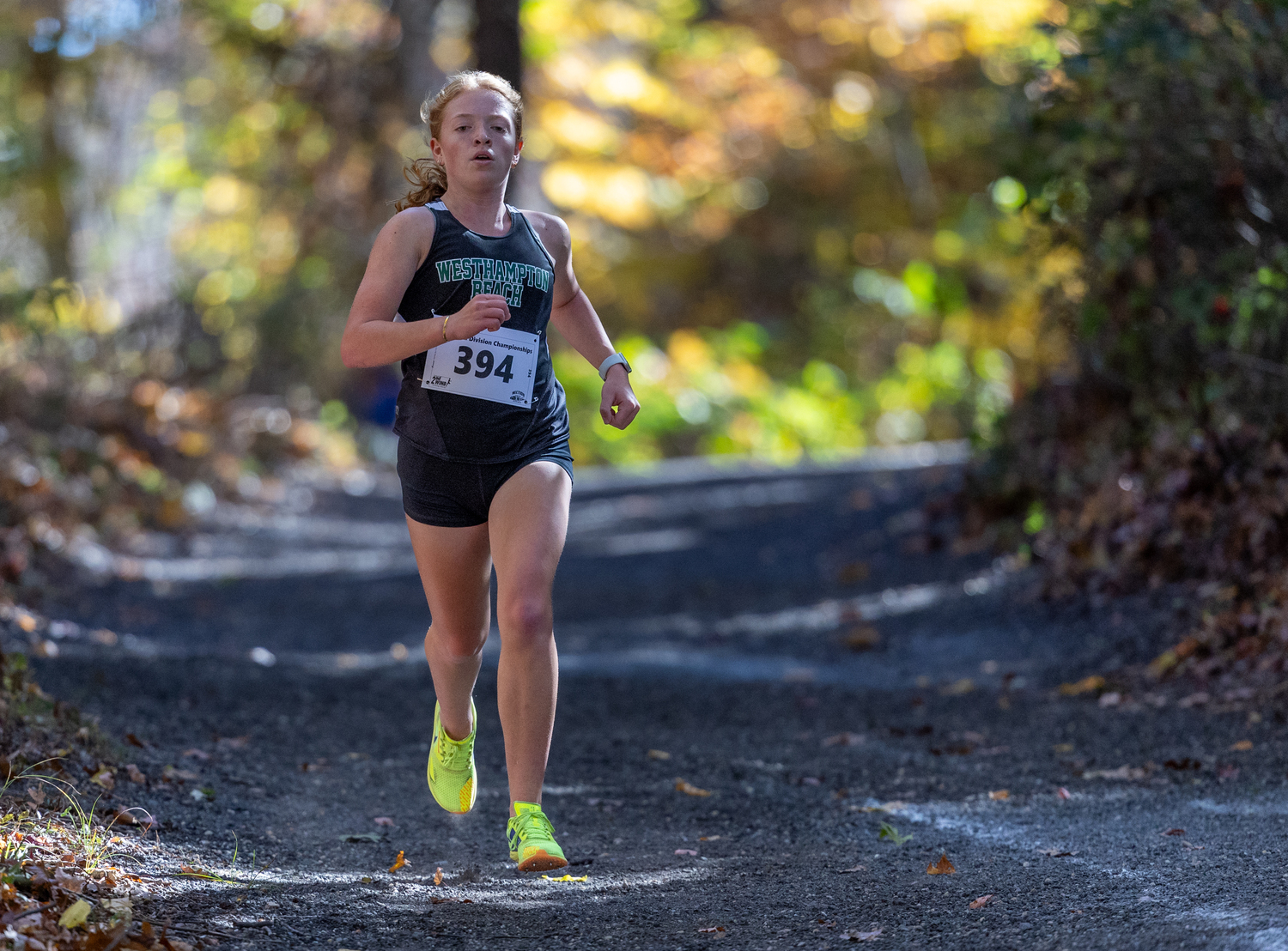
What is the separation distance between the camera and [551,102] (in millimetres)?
22047

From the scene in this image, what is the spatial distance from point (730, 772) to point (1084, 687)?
1.95 metres

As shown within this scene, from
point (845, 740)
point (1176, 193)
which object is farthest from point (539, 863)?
point (1176, 193)

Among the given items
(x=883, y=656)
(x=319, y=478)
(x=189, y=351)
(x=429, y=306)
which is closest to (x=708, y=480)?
(x=319, y=478)

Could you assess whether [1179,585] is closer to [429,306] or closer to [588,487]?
[429,306]

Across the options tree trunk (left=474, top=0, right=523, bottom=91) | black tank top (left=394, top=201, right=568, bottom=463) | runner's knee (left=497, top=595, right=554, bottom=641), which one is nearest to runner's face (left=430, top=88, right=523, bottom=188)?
black tank top (left=394, top=201, right=568, bottom=463)

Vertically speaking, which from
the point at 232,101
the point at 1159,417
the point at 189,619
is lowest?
the point at 189,619

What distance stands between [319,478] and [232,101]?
36.6ft

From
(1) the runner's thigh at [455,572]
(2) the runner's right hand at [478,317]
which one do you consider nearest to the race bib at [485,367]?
(2) the runner's right hand at [478,317]

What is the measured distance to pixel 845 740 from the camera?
5.98 meters

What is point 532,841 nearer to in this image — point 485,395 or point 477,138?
point 485,395

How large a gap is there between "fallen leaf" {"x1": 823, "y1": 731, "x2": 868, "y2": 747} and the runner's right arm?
2919 millimetres

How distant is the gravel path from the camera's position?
3.60m

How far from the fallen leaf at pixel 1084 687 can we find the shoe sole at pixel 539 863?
356cm

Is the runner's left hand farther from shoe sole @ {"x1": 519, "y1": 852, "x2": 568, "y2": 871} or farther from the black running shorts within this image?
shoe sole @ {"x1": 519, "y1": 852, "x2": 568, "y2": 871}
